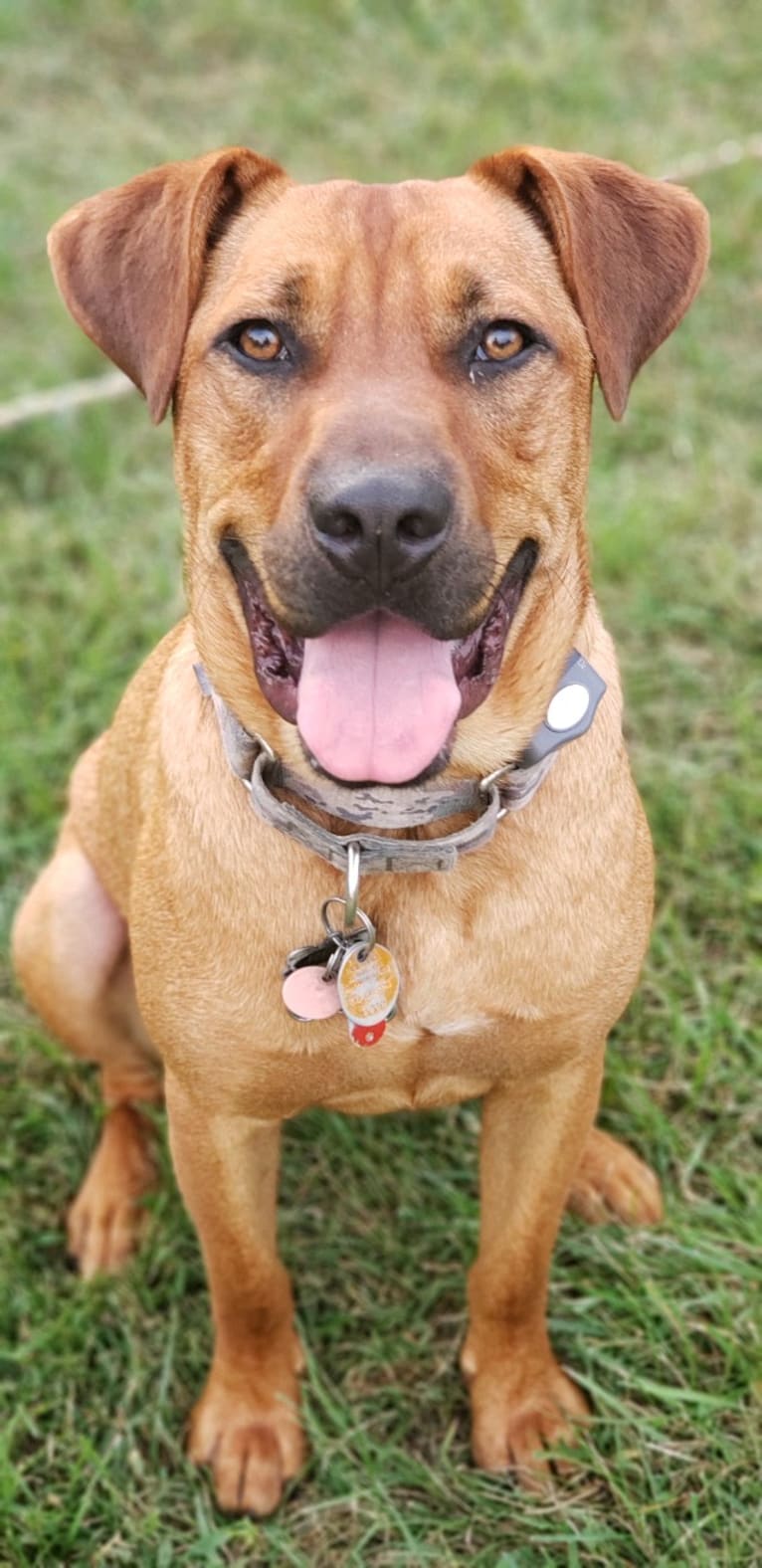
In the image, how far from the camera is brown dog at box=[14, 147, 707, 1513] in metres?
2.16

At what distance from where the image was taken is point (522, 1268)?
286 cm

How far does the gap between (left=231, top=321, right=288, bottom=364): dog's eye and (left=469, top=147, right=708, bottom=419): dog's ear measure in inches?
18.4

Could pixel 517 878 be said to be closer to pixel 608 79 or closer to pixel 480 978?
pixel 480 978

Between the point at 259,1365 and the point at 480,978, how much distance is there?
1081 millimetres

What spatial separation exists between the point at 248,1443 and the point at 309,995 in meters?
1.13

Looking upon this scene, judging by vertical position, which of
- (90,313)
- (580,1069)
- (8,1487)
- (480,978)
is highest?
(90,313)

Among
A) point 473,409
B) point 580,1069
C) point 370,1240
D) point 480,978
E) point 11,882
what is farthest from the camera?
point 11,882

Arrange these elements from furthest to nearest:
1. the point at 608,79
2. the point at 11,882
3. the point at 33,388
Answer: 1. the point at 608,79
2. the point at 33,388
3. the point at 11,882

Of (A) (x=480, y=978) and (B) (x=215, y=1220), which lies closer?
(A) (x=480, y=978)

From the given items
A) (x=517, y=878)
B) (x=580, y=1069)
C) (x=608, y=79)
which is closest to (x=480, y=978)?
(x=517, y=878)

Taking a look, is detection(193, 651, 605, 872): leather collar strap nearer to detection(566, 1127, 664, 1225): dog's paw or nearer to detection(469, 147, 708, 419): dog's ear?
detection(469, 147, 708, 419): dog's ear

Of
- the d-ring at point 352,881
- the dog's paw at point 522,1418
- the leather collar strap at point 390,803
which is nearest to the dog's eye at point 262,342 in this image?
the leather collar strap at point 390,803

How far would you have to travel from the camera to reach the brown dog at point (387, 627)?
216 cm

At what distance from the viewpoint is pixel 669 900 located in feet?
12.6
